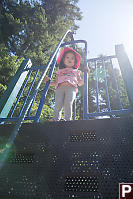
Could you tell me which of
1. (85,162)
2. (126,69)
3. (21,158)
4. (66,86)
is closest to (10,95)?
(66,86)

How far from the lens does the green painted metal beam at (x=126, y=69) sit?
1.39 metres

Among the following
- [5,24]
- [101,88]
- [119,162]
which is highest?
[101,88]

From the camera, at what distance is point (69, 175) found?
791 millimetres

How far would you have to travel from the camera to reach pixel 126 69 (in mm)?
1497

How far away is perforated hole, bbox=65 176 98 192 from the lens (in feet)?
2.52

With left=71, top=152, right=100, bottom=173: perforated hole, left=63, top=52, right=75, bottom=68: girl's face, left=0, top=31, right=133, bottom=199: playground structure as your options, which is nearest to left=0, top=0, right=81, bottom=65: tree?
left=63, top=52, right=75, bottom=68: girl's face

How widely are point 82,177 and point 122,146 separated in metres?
0.28

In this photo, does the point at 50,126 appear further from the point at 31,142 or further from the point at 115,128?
the point at 115,128

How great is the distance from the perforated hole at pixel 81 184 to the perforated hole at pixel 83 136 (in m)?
0.21

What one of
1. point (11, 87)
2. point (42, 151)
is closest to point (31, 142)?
point (42, 151)

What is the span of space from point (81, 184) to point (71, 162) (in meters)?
0.13

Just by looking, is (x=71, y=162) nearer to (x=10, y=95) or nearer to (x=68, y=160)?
(x=68, y=160)

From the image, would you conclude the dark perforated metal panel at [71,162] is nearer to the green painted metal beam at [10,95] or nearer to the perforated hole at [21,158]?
the perforated hole at [21,158]

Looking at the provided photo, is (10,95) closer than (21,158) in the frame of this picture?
No
